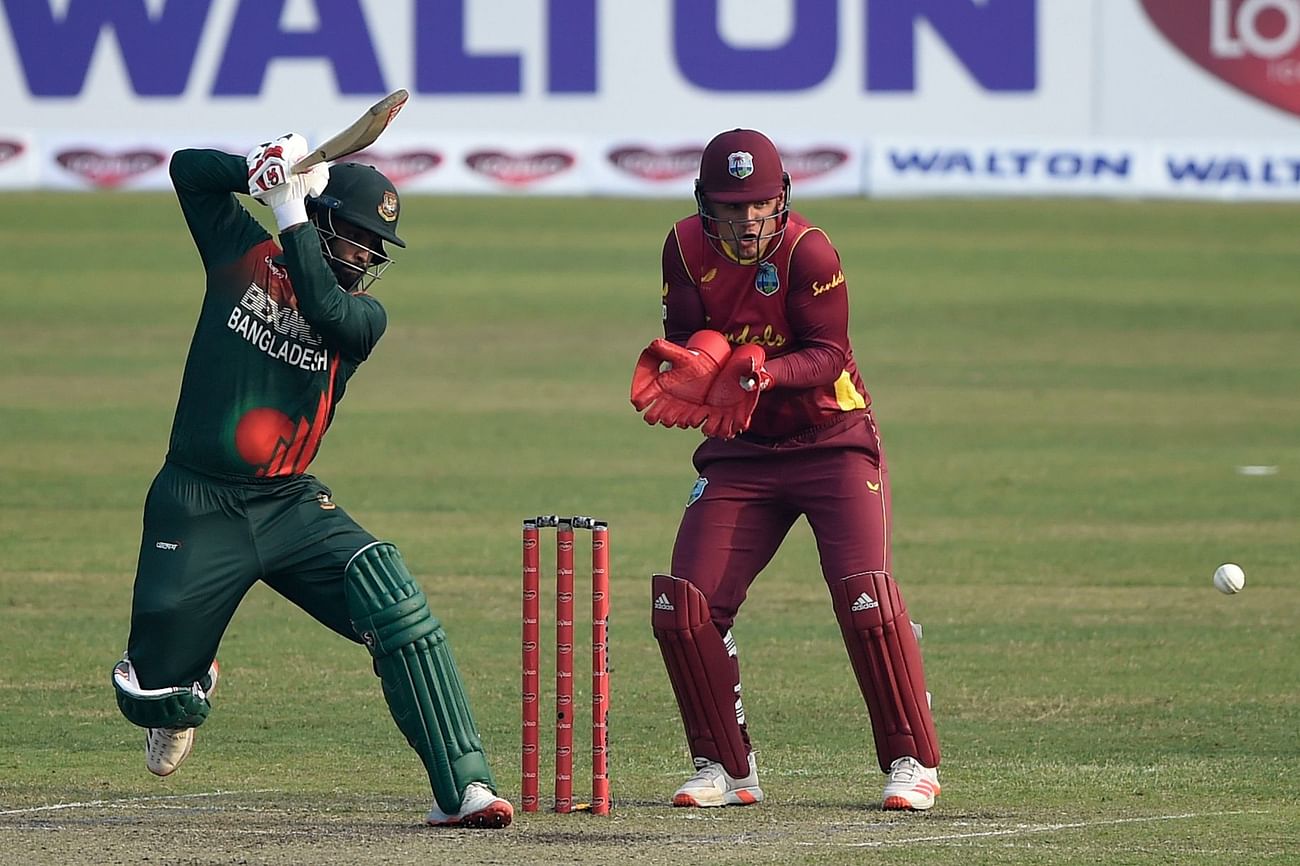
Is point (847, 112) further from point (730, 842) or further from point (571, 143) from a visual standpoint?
point (730, 842)

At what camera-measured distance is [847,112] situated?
137ft

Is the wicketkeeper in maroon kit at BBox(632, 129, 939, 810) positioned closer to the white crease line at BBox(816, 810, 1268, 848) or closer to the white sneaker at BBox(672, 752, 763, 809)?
the white sneaker at BBox(672, 752, 763, 809)

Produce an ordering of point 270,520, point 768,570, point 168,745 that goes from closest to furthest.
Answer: point 270,520, point 168,745, point 768,570

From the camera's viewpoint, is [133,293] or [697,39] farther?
[697,39]

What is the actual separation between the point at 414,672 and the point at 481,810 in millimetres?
422

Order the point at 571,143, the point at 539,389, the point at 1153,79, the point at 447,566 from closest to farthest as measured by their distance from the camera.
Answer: the point at 447,566, the point at 539,389, the point at 571,143, the point at 1153,79

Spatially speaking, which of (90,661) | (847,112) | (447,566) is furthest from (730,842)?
(847,112)

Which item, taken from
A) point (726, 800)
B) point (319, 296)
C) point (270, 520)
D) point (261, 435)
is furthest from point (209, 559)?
point (726, 800)

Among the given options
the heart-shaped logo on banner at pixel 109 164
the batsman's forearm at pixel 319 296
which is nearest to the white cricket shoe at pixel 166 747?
the batsman's forearm at pixel 319 296

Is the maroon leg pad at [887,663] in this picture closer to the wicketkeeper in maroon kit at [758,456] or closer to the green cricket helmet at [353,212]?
the wicketkeeper in maroon kit at [758,456]

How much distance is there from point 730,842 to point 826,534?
1.14m

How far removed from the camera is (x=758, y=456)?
23.4 feet

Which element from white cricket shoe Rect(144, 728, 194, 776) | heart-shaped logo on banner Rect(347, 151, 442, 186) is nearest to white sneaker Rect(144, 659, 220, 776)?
white cricket shoe Rect(144, 728, 194, 776)

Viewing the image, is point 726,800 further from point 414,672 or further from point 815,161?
point 815,161
